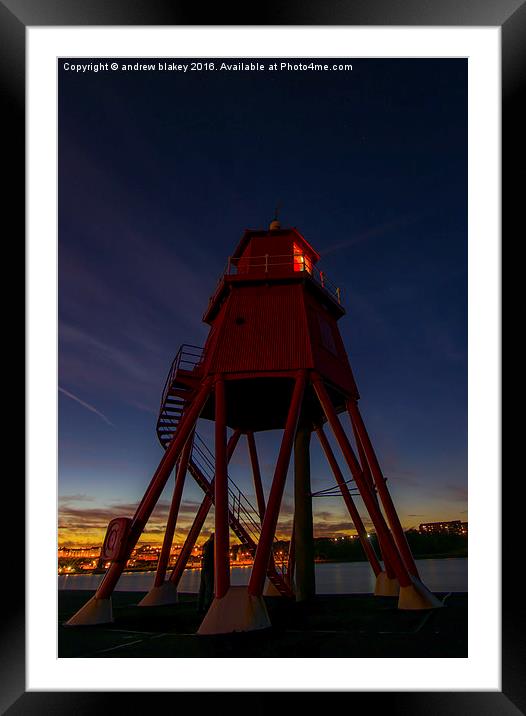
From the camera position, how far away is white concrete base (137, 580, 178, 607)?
19062 millimetres

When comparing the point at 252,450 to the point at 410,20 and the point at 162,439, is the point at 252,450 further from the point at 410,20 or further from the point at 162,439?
the point at 410,20

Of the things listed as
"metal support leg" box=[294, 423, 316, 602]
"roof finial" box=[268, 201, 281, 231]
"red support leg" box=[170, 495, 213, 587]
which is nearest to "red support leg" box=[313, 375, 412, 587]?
"metal support leg" box=[294, 423, 316, 602]

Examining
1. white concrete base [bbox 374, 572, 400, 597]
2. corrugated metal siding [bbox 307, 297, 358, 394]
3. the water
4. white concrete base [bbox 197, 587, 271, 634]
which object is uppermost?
corrugated metal siding [bbox 307, 297, 358, 394]

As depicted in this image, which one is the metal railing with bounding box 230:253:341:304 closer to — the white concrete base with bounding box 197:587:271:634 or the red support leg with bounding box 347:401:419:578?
the red support leg with bounding box 347:401:419:578

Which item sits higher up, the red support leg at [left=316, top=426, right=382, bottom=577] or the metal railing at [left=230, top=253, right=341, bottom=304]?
Answer: the metal railing at [left=230, top=253, right=341, bottom=304]

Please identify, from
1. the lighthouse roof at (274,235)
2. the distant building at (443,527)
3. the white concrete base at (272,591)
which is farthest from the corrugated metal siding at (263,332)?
the white concrete base at (272,591)

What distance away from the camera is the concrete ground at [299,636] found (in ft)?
37.4

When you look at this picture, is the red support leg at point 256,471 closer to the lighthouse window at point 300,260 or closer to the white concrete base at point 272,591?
the white concrete base at point 272,591

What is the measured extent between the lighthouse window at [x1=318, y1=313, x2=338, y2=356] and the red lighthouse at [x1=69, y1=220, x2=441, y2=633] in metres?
0.06

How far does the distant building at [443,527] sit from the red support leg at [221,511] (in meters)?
8.28

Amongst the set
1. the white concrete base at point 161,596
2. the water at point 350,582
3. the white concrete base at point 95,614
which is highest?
the white concrete base at point 95,614

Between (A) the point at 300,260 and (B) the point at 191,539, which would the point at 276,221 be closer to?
(A) the point at 300,260

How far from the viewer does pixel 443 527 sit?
20266mm

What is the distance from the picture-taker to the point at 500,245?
33.4 feet
